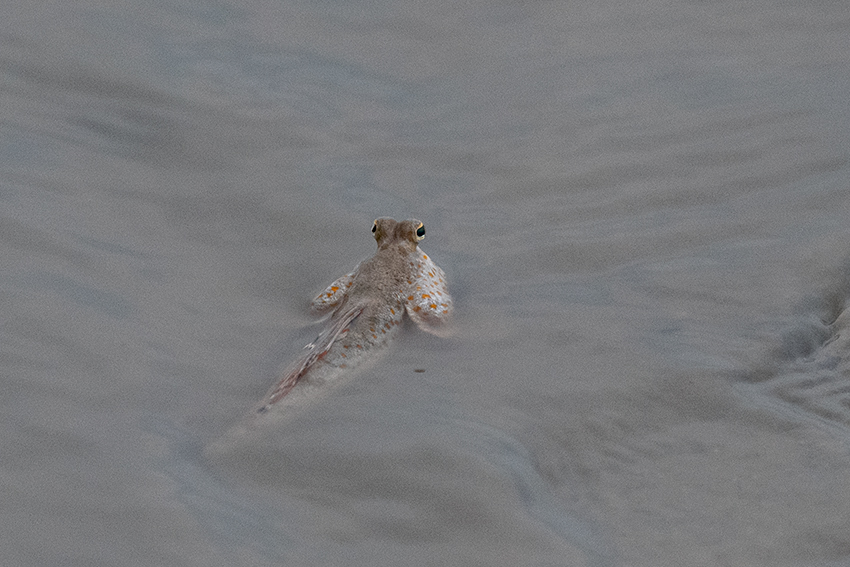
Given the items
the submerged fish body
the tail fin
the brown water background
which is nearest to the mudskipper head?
the submerged fish body

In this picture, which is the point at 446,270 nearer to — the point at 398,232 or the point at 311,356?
the point at 398,232

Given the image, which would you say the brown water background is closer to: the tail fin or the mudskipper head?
the tail fin

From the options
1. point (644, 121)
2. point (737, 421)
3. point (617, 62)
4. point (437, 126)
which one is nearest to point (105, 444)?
point (737, 421)

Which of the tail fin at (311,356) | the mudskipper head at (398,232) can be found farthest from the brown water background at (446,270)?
the mudskipper head at (398,232)

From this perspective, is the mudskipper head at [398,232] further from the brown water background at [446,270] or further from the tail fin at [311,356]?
the tail fin at [311,356]

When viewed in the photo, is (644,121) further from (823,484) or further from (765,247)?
(823,484)

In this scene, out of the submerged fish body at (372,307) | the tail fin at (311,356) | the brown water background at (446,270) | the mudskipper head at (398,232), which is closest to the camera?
the brown water background at (446,270)
